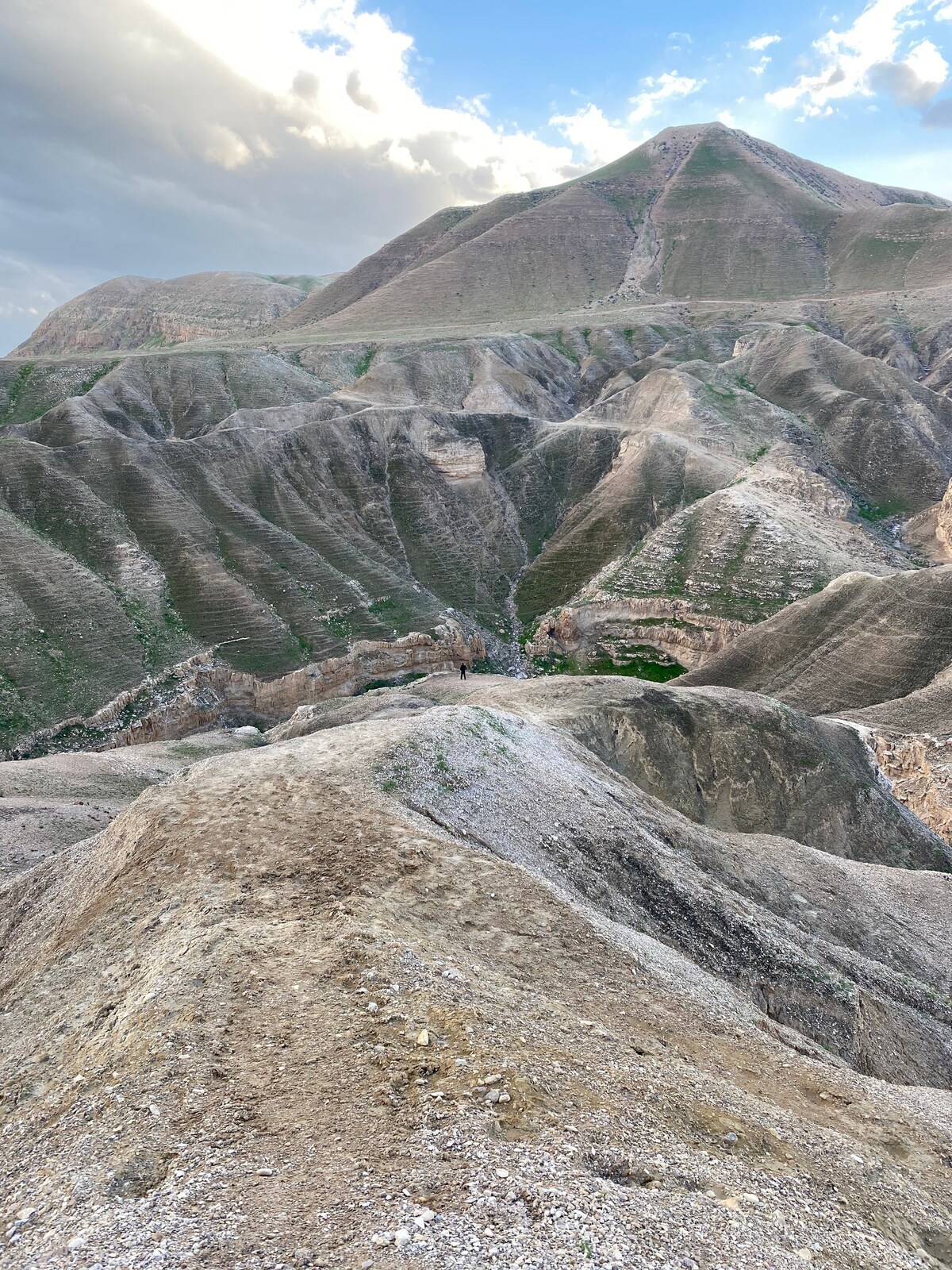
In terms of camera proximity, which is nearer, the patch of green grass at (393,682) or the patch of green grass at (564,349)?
the patch of green grass at (393,682)

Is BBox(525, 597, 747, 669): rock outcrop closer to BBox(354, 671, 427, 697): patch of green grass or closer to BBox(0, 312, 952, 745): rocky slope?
BBox(0, 312, 952, 745): rocky slope

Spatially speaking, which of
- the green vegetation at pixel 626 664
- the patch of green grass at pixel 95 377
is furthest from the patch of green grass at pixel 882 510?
the patch of green grass at pixel 95 377

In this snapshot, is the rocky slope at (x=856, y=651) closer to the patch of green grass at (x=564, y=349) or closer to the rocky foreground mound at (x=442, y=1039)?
the rocky foreground mound at (x=442, y=1039)

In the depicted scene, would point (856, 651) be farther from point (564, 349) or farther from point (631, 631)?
point (564, 349)

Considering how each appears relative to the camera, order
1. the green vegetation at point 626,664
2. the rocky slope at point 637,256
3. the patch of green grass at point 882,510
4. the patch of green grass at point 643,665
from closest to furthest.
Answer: the patch of green grass at point 643,665
the green vegetation at point 626,664
the patch of green grass at point 882,510
the rocky slope at point 637,256

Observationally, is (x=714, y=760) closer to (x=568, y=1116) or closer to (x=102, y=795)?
(x=568, y=1116)

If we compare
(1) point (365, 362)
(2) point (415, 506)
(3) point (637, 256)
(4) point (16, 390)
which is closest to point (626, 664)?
(2) point (415, 506)

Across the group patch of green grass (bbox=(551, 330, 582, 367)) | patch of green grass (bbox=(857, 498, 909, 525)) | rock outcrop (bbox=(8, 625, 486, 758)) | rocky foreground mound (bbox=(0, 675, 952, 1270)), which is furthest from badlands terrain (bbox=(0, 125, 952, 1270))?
patch of green grass (bbox=(551, 330, 582, 367))
